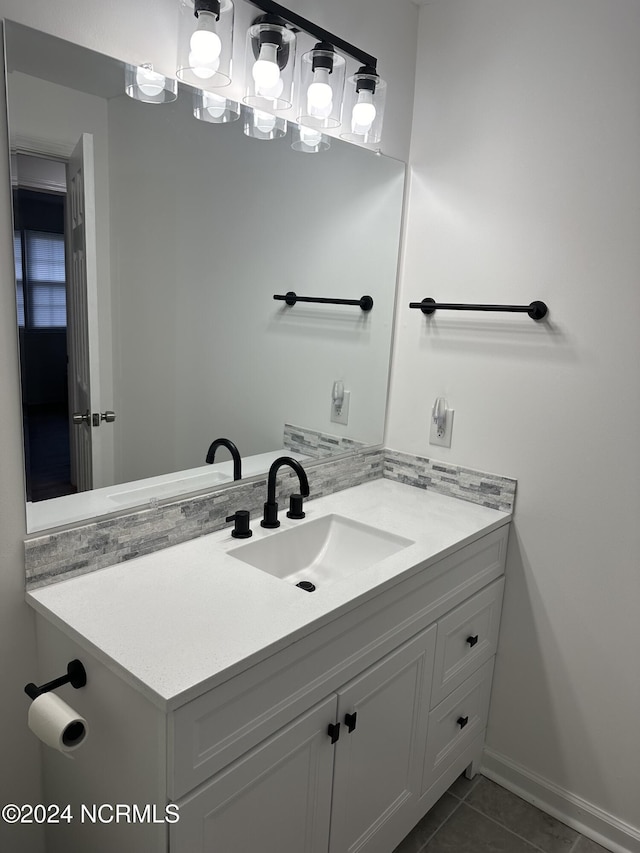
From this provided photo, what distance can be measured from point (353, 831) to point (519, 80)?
2.09m

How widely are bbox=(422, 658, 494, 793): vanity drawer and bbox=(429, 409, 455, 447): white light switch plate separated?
0.74 m

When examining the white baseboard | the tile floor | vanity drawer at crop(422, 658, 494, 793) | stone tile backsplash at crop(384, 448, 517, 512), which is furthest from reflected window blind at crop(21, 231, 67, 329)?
the white baseboard

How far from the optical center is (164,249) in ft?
4.95

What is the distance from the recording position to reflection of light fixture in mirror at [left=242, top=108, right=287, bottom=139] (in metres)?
1.62

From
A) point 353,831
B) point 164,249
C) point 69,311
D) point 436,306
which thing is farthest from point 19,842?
point 436,306

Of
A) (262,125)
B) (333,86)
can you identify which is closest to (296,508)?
(262,125)

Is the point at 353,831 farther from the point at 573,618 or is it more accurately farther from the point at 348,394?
the point at 348,394

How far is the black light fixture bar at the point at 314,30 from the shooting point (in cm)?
147

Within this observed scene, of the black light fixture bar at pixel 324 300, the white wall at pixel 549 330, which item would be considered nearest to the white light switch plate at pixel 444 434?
the white wall at pixel 549 330

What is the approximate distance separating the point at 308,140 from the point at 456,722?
5.88 feet

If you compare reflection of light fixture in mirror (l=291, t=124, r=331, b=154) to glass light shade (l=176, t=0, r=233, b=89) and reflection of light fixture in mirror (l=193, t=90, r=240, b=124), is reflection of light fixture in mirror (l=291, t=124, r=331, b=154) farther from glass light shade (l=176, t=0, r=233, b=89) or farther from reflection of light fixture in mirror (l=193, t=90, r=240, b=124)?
glass light shade (l=176, t=0, r=233, b=89)

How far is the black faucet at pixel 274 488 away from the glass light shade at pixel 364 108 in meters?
0.97

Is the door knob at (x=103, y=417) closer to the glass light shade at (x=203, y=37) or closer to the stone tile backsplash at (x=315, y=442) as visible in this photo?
the stone tile backsplash at (x=315, y=442)

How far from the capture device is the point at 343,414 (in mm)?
2115
